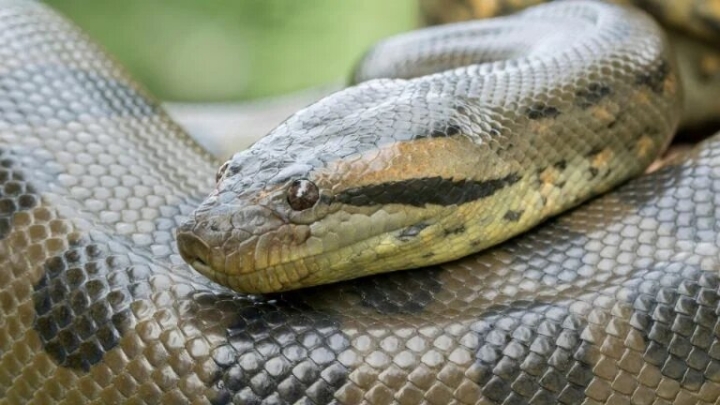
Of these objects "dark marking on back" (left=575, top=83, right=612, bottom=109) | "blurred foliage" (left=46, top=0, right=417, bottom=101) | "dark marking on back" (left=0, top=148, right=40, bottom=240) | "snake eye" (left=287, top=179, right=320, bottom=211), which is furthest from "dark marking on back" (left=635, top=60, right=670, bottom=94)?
"blurred foliage" (left=46, top=0, right=417, bottom=101)

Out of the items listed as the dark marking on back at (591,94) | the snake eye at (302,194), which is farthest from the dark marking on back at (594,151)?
the snake eye at (302,194)

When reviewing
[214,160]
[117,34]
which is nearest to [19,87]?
[214,160]

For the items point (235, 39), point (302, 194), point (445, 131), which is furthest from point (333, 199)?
point (235, 39)

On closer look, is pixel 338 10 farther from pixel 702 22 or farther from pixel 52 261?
pixel 52 261

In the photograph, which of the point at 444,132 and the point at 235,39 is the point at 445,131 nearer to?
the point at 444,132

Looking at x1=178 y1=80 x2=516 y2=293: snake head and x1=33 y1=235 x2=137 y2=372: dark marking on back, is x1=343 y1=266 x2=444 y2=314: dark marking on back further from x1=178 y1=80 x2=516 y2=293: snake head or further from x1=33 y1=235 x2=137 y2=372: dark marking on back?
x1=33 y1=235 x2=137 y2=372: dark marking on back
